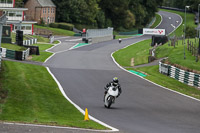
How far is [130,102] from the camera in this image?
23062 millimetres

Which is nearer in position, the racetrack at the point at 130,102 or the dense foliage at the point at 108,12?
the racetrack at the point at 130,102

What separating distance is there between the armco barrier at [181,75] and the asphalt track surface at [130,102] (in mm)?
3216

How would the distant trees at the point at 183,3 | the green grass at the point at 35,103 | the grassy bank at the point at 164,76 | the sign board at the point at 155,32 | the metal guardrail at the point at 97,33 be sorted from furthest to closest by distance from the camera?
the distant trees at the point at 183,3
the sign board at the point at 155,32
the metal guardrail at the point at 97,33
the grassy bank at the point at 164,76
the green grass at the point at 35,103

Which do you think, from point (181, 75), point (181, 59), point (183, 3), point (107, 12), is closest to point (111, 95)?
point (181, 75)

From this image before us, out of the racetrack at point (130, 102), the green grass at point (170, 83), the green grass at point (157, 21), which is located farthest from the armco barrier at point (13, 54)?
the green grass at point (157, 21)

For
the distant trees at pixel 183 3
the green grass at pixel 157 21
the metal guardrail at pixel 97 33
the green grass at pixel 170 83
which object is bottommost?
the green grass at pixel 170 83

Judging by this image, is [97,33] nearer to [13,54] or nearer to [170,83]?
[13,54]

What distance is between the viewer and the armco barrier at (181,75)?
3181 cm

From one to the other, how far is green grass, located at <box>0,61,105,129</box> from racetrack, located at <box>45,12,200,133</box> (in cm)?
97

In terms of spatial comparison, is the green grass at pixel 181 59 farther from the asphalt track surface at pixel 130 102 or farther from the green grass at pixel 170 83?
the asphalt track surface at pixel 130 102

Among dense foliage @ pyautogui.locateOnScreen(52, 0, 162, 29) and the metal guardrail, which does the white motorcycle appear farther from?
dense foliage @ pyautogui.locateOnScreen(52, 0, 162, 29)

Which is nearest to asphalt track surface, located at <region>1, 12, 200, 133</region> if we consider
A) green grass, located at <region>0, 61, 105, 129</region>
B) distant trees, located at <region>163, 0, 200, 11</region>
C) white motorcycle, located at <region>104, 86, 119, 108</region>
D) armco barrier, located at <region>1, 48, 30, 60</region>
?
white motorcycle, located at <region>104, 86, 119, 108</region>

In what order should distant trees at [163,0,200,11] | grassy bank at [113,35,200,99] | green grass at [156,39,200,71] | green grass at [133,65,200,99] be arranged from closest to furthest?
green grass at [133,65,200,99] → grassy bank at [113,35,200,99] → green grass at [156,39,200,71] → distant trees at [163,0,200,11]

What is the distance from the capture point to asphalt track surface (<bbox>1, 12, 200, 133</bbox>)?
17047mm
